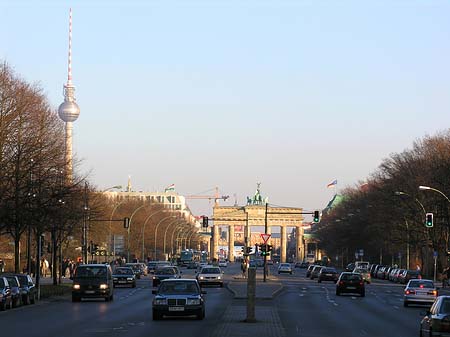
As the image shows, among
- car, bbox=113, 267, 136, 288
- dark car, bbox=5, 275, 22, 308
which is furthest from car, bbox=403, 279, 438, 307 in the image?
car, bbox=113, 267, 136, 288

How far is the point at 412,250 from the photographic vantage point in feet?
366

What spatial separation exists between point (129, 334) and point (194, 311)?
Answer: 6914 millimetres

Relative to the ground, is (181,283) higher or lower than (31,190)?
lower

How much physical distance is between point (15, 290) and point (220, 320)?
1357cm

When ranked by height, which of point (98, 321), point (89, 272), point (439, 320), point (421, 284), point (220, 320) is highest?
point (439, 320)

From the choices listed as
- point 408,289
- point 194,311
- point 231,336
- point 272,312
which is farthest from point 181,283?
point 408,289

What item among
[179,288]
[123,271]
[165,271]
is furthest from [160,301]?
[123,271]

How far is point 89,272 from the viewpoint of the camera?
48875 mm

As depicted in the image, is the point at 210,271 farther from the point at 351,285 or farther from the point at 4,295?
the point at 4,295

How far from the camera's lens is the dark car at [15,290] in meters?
43.5

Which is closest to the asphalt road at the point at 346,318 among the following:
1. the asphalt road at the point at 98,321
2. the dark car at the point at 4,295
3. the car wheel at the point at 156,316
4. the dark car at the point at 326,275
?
the asphalt road at the point at 98,321

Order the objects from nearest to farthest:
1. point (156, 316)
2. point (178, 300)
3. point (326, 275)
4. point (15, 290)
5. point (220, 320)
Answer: point (220, 320), point (178, 300), point (156, 316), point (15, 290), point (326, 275)

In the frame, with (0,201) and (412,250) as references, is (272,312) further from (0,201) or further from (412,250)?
(412,250)

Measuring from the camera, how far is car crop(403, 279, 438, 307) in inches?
1891
